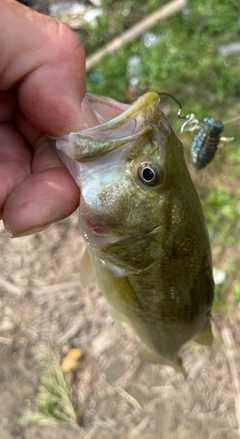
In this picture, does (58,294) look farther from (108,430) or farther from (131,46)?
(131,46)

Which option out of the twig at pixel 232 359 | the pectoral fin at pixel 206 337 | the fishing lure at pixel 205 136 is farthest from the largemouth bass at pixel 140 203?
the twig at pixel 232 359

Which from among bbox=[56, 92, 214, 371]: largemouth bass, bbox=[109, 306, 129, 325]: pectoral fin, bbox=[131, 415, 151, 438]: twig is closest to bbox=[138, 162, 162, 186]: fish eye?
bbox=[56, 92, 214, 371]: largemouth bass

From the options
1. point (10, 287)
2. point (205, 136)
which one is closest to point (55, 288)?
point (10, 287)

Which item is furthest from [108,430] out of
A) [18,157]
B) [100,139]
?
[100,139]

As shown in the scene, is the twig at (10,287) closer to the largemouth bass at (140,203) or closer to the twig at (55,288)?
the twig at (55,288)

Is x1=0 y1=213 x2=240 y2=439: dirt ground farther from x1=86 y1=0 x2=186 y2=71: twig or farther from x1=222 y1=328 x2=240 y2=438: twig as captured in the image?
x1=86 y1=0 x2=186 y2=71: twig
